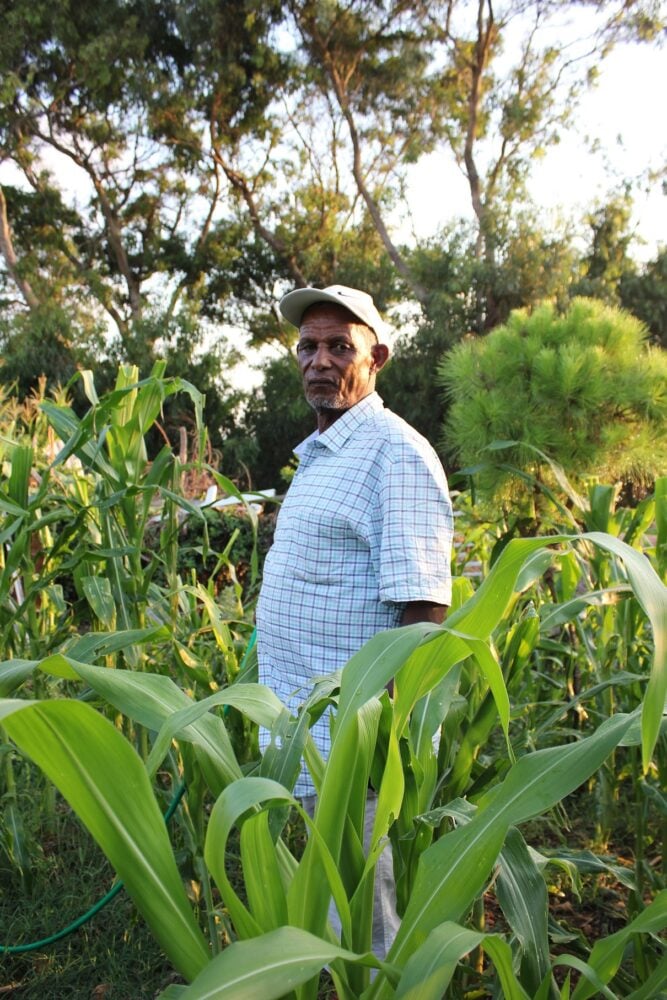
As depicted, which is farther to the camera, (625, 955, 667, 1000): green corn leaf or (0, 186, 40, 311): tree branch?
(0, 186, 40, 311): tree branch

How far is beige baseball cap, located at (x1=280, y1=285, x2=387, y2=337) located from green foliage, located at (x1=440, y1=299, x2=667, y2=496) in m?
0.76

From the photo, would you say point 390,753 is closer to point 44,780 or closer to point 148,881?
point 148,881

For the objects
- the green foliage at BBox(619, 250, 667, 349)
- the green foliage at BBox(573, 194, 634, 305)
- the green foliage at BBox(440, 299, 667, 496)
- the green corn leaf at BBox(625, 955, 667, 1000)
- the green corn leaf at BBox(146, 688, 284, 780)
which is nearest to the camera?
the green corn leaf at BBox(146, 688, 284, 780)

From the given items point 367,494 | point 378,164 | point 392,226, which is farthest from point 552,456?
point 378,164

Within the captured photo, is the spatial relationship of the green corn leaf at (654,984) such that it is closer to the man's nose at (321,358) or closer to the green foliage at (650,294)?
the man's nose at (321,358)

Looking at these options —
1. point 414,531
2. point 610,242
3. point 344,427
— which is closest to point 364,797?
point 414,531

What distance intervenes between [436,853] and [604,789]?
4.34ft

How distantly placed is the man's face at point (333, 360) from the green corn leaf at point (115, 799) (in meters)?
1.07

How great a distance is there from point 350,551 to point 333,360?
0.42 m

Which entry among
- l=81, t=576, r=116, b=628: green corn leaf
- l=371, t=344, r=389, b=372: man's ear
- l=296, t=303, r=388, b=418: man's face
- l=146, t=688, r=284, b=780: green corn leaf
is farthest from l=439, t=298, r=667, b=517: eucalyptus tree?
l=146, t=688, r=284, b=780: green corn leaf

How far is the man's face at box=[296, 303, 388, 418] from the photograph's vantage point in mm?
1611

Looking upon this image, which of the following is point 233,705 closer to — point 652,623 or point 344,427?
point 652,623

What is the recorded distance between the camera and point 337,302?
63.4 inches

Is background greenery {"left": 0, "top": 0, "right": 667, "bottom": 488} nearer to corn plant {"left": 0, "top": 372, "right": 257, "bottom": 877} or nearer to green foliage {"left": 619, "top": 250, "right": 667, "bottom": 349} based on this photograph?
A: green foliage {"left": 619, "top": 250, "right": 667, "bottom": 349}
